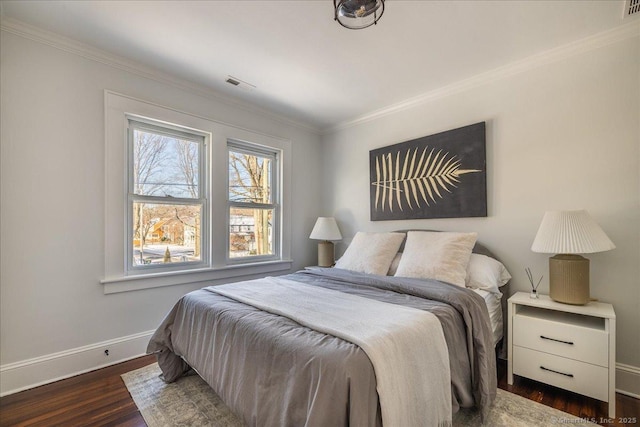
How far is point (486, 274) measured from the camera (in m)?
2.23

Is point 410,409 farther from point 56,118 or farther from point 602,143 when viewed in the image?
point 56,118

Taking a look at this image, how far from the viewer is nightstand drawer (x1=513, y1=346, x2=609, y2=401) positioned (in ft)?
5.58

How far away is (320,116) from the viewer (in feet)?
12.0

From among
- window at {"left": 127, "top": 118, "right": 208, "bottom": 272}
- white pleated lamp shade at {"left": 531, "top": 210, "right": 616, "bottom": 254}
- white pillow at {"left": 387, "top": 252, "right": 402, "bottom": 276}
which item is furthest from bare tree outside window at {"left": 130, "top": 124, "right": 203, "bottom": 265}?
white pleated lamp shade at {"left": 531, "top": 210, "right": 616, "bottom": 254}

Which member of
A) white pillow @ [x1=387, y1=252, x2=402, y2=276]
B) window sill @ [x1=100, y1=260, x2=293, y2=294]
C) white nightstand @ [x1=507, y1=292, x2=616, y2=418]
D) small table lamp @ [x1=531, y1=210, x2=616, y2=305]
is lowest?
white nightstand @ [x1=507, y1=292, x2=616, y2=418]

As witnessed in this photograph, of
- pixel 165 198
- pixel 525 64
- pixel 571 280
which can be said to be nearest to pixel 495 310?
pixel 571 280

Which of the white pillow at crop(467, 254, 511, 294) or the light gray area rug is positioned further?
the white pillow at crop(467, 254, 511, 294)

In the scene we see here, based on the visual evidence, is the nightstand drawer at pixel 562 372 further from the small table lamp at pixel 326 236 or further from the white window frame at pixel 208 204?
the white window frame at pixel 208 204

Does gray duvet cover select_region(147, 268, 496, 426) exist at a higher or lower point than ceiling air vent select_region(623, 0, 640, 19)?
lower

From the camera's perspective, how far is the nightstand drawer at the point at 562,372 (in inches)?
67.0

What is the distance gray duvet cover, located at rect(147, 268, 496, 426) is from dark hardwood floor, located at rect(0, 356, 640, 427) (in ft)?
1.16

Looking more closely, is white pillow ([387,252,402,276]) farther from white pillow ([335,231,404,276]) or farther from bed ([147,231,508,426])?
bed ([147,231,508,426])

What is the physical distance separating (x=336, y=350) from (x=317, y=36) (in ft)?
6.88

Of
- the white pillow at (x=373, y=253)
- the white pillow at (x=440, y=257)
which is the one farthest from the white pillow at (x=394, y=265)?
the white pillow at (x=440, y=257)
